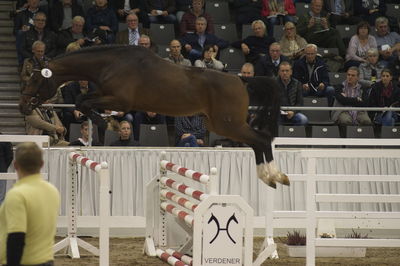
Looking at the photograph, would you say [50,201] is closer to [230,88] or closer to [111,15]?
[230,88]

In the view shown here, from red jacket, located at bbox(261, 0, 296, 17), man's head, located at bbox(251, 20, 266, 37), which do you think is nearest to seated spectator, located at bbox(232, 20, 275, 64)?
man's head, located at bbox(251, 20, 266, 37)

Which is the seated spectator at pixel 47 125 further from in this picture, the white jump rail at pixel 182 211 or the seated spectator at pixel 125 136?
the white jump rail at pixel 182 211

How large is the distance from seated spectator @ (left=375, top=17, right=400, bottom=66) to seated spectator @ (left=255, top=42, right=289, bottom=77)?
239cm

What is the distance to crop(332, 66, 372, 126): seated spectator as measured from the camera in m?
13.8

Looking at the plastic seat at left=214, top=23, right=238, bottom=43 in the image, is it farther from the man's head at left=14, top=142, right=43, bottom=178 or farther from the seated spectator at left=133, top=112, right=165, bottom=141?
the man's head at left=14, top=142, right=43, bottom=178

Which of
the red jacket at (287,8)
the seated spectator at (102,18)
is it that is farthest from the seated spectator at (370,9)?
the seated spectator at (102,18)

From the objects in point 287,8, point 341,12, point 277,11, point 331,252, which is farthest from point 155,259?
point 341,12

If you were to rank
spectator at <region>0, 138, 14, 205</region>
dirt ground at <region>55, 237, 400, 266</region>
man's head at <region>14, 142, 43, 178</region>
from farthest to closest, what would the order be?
spectator at <region>0, 138, 14, 205</region> < dirt ground at <region>55, 237, 400, 266</region> < man's head at <region>14, 142, 43, 178</region>

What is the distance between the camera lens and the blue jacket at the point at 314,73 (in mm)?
14320

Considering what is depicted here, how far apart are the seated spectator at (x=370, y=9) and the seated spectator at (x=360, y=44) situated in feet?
4.61

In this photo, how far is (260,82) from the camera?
30.1 ft

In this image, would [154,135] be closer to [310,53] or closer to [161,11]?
[310,53]

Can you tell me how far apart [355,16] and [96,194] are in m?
7.38

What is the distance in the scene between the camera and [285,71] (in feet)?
44.3
